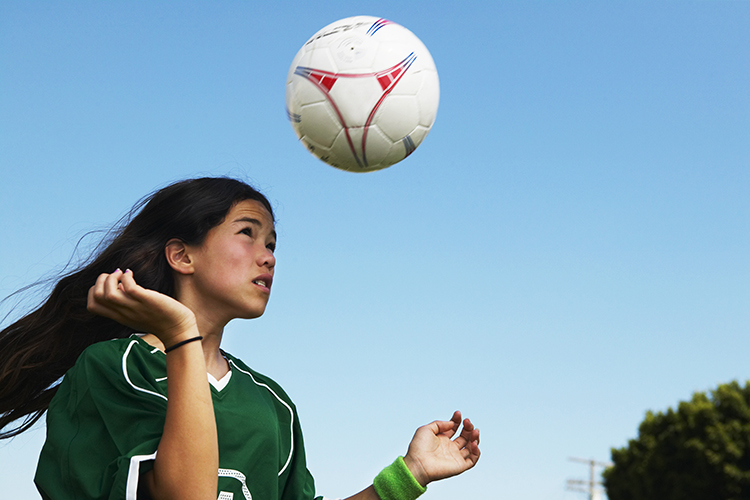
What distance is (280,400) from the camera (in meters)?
4.08

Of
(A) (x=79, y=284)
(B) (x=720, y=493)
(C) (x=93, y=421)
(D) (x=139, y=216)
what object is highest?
(B) (x=720, y=493)

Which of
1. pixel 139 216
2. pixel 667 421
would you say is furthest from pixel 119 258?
pixel 667 421

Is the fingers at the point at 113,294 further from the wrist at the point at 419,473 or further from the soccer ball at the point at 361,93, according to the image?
the soccer ball at the point at 361,93

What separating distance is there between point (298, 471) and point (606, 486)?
930 inches

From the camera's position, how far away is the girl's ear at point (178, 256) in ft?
12.3

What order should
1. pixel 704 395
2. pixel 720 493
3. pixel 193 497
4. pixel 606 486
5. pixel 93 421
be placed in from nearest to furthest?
pixel 193 497 → pixel 93 421 → pixel 720 493 → pixel 704 395 → pixel 606 486

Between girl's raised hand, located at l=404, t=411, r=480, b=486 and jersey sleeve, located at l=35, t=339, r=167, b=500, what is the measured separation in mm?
1502

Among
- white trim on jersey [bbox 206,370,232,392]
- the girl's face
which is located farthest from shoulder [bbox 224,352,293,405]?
the girl's face

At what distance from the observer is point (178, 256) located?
12.5 feet

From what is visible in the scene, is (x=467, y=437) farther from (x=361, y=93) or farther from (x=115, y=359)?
(x=361, y=93)

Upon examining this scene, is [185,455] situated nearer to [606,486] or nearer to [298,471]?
[298,471]

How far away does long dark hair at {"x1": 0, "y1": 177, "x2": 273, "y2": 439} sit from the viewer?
382 centimetres

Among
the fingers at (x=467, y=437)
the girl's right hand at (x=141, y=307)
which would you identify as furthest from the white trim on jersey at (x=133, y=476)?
the fingers at (x=467, y=437)

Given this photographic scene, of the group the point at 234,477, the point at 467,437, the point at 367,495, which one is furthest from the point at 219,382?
the point at 467,437
